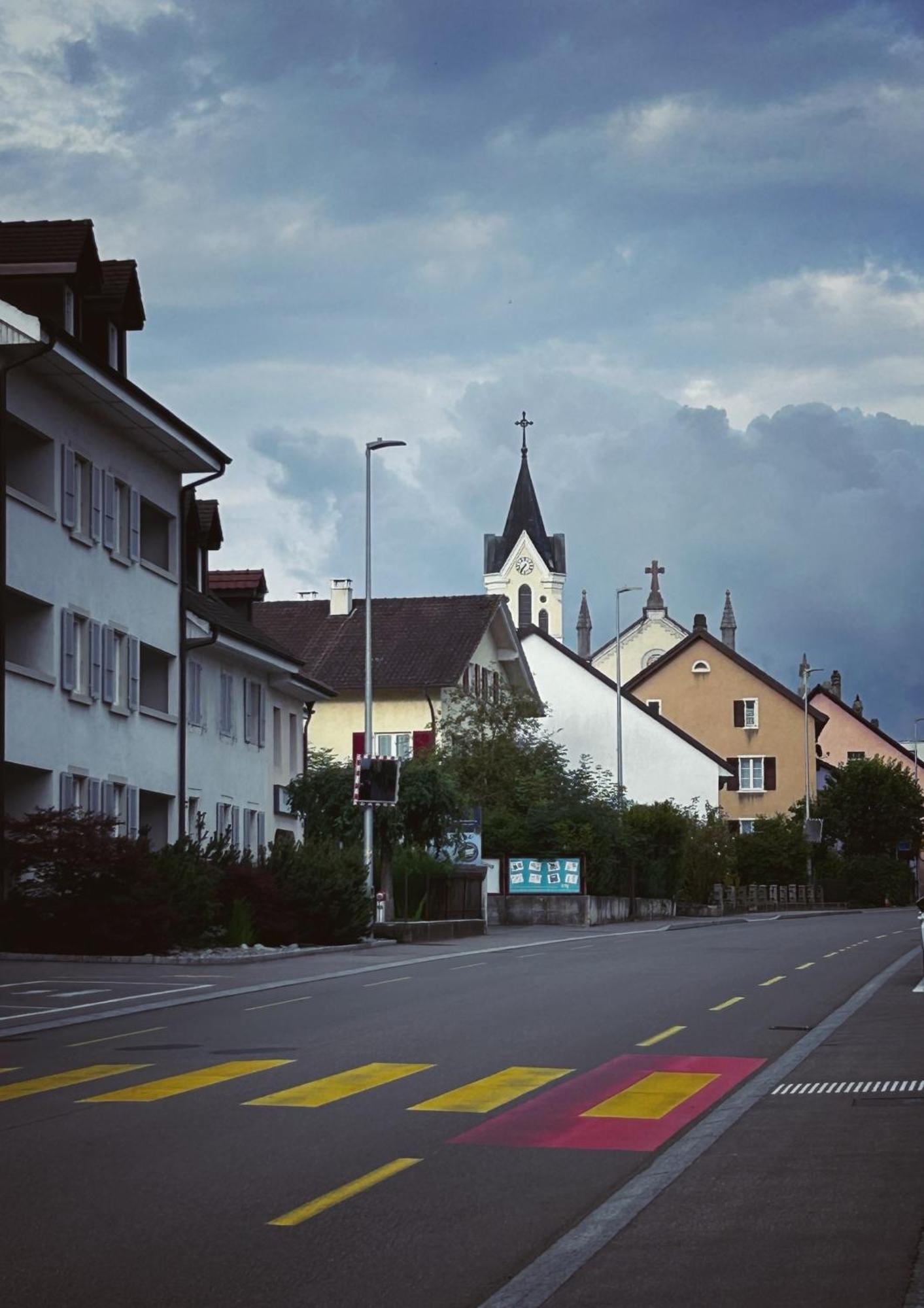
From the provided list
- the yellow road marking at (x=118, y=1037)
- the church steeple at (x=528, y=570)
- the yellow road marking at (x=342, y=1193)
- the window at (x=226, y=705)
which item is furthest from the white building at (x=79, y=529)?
the church steeple at (x=528, y=570)

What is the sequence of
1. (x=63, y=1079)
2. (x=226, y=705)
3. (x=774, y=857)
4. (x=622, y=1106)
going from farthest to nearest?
1. (x=774, y=857)
2. (x=226, y=705)
3. (x=63, y=1079)
4. (x=622, y=1106)

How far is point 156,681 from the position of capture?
136 feet

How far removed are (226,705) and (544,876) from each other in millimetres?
13505

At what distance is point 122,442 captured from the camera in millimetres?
38062

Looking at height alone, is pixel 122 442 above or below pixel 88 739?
above

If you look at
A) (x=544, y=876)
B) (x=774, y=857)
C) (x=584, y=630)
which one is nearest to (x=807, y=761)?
(x=774, y=857)

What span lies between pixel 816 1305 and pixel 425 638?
66.6 metres

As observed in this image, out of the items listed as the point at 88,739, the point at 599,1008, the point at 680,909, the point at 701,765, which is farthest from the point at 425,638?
the point at 599,1008

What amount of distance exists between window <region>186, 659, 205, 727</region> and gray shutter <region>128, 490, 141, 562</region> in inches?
215

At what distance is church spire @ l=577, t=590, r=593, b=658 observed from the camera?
162875 millimetres

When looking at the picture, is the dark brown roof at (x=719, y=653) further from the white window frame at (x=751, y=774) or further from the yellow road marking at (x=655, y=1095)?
the yellow road marking at (x=655, y=1095)

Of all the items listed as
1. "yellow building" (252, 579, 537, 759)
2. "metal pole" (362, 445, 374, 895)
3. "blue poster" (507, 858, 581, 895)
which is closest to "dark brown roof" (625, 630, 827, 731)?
"yellow building" (252, 579, 537, 759)

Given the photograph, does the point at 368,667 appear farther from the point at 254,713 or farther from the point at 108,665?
the point at 254,713

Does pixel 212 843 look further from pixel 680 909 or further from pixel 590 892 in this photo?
pixel 680 909
